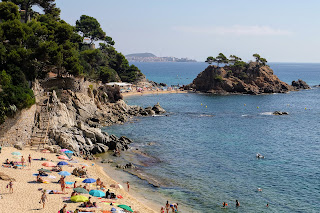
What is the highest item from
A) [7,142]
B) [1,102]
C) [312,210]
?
[1,102]

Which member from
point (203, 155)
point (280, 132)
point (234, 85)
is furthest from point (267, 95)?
point (203, 155)

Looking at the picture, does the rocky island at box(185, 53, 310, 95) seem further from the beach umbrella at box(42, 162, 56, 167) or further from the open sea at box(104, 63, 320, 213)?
the beach umbrella at box(42, 162, 56, 167)

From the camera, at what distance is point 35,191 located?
2792cm

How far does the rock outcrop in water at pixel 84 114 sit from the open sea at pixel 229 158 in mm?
3890

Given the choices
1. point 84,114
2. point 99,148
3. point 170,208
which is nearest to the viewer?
point 170,208

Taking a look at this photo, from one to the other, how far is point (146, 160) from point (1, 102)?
18532 mm

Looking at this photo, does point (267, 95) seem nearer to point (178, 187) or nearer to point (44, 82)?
point (44, 82)

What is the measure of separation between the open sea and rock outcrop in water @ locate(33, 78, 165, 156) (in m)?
3.89

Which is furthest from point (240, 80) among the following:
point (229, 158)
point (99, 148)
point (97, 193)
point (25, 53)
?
point (97, 193)

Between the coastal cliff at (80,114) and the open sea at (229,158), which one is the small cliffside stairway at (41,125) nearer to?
the coastal cliff at (80,114)

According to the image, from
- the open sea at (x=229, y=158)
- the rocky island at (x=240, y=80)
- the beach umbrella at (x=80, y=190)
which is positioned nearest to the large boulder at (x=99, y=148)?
the open sea at (x=229, y=158)

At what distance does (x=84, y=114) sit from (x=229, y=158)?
28067 millimetres

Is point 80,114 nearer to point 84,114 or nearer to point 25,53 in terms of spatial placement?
point 84,114

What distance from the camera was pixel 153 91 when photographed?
122188 millimetres
